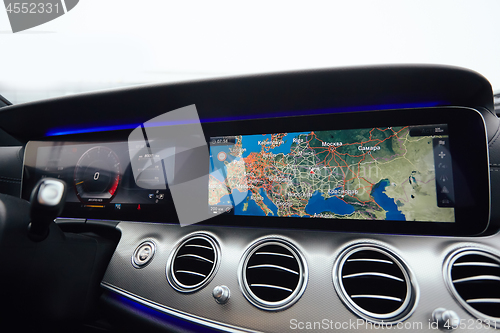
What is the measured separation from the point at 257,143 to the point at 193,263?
1.86 feet

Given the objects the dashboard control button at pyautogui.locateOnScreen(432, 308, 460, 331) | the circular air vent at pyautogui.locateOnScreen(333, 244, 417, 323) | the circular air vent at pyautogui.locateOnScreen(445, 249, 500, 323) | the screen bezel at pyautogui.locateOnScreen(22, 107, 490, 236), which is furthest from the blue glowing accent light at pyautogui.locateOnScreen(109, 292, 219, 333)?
the circular air vent at pyautogui.locateOnScreen(445, 249, 500, 323)

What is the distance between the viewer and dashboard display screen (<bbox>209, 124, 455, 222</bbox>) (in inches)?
34.6

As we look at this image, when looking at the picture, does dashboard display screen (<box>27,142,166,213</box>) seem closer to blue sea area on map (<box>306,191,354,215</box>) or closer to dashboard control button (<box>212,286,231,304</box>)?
dashboard control button (<box>212,286,231,304</box>)

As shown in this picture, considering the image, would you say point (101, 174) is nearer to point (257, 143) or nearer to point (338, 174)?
point (257, 143)

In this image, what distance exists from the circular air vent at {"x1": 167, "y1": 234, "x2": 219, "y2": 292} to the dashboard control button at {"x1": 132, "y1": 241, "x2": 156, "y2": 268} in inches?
4.2

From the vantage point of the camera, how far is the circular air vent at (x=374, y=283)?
71 centimetres

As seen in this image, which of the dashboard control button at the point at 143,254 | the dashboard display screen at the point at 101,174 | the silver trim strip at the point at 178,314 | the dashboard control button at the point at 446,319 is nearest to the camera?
the dashboard control button at the point at 446,319

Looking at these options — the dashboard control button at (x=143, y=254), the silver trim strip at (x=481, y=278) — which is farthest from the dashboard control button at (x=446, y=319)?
the dashboard control button at (x=143, y=254)

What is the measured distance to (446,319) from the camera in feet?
2.10

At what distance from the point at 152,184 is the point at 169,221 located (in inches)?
8.2

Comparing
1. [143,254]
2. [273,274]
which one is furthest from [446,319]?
[143,254]

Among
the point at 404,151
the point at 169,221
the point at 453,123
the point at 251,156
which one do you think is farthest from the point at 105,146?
the point at 453,123

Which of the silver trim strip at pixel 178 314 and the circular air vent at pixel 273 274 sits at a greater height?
the circular air vent at pixel 273 274

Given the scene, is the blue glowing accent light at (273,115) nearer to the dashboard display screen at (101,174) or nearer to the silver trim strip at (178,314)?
the dashboard display screen at (101,174)
